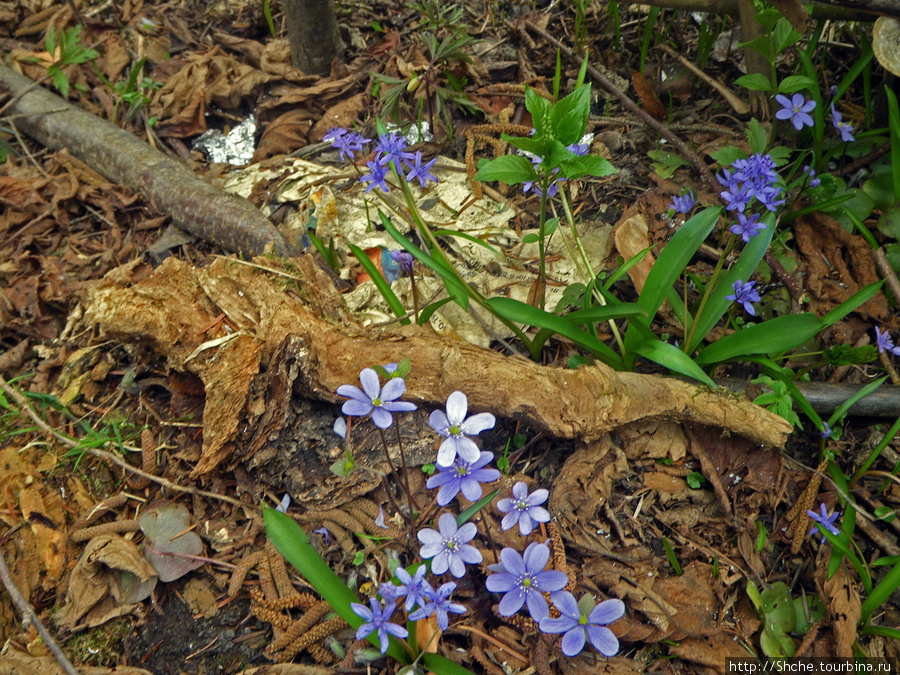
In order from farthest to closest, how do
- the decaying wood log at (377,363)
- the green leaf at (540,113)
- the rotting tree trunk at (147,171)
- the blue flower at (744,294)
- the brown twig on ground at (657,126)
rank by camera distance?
the rotting tree trunk at (147,171) < the brown twig on ground at (657,126) < the blue flower at (744,294) < the decaying wood log at (377,363) < the green leaf at (540,113)

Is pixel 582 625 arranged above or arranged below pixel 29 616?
above

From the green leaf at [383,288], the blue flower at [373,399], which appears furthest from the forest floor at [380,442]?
the blue flower at [373,399]

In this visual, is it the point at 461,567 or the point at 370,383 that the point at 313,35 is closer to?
the point at 370,383

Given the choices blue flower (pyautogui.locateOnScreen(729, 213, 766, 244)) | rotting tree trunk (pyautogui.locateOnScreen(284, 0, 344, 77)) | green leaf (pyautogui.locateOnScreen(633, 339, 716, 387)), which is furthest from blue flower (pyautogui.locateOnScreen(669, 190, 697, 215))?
rotting tree trunk (pyautogui.locateOnScreen(284, 0, 344, 77))

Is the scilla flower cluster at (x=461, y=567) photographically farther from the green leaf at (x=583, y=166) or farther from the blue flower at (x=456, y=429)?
the green leaf at (x=583, y=166)

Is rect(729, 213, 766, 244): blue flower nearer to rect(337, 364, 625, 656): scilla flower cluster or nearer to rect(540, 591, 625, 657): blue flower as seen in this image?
rect(337, 364, 625, 656): scilla flower cluster

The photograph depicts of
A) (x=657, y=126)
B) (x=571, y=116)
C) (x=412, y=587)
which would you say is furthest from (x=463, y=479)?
(x=657, y=126)

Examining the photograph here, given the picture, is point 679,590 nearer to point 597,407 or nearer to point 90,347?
point 597,407

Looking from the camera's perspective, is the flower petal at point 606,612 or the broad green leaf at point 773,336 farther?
the broad green leaf at point 773,336
